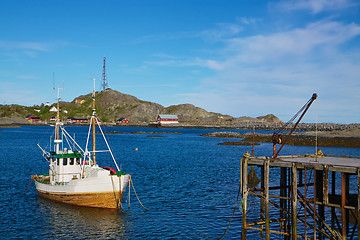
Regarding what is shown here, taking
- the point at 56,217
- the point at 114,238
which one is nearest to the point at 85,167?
the point at 56,217

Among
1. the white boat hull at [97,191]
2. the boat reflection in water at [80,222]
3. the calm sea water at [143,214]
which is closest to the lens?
the boat reflection in water at [80,222]

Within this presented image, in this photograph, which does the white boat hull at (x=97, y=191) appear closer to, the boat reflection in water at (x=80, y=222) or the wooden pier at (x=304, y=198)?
the boat reflection in water at (x=80, y=222)

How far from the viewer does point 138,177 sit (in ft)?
153

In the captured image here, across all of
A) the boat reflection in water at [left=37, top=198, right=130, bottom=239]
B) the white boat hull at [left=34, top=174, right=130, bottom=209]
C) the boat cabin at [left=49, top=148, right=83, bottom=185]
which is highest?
the boat cabin at [left=49, top=148, right=83, bottom=185]

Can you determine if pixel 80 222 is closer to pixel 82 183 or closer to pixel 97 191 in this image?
pixel 97 191

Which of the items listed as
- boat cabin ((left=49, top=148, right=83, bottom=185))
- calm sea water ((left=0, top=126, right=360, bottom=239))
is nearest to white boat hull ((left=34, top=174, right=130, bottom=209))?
calm sea water ((left=0, top=126, right=360, bottom=239))

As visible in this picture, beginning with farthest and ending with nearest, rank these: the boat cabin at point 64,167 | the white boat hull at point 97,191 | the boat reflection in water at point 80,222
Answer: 1. the boat cabin at point 64,167
2. the white boat hull at point 97,191
3. the boat reflection in water at point 80,222

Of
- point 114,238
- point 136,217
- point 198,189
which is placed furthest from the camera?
point 198,189

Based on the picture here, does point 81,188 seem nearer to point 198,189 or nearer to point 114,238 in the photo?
point 114,238

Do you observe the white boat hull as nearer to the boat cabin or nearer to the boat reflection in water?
the boat reflection in water

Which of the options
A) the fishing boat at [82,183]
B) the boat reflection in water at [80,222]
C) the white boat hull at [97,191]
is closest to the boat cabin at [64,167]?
the fishing boat at [82,183]

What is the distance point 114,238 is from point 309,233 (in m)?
14.1

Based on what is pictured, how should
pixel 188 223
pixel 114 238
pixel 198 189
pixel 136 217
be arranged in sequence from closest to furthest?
1. pixel 114 238
2. pixel 188 223
3. pixel 136 217
4. pixel 198 189

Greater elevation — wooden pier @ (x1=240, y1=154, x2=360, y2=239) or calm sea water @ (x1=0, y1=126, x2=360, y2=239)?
wooden pier @ (x1=240, y1=154, x2=360, y2=239)
